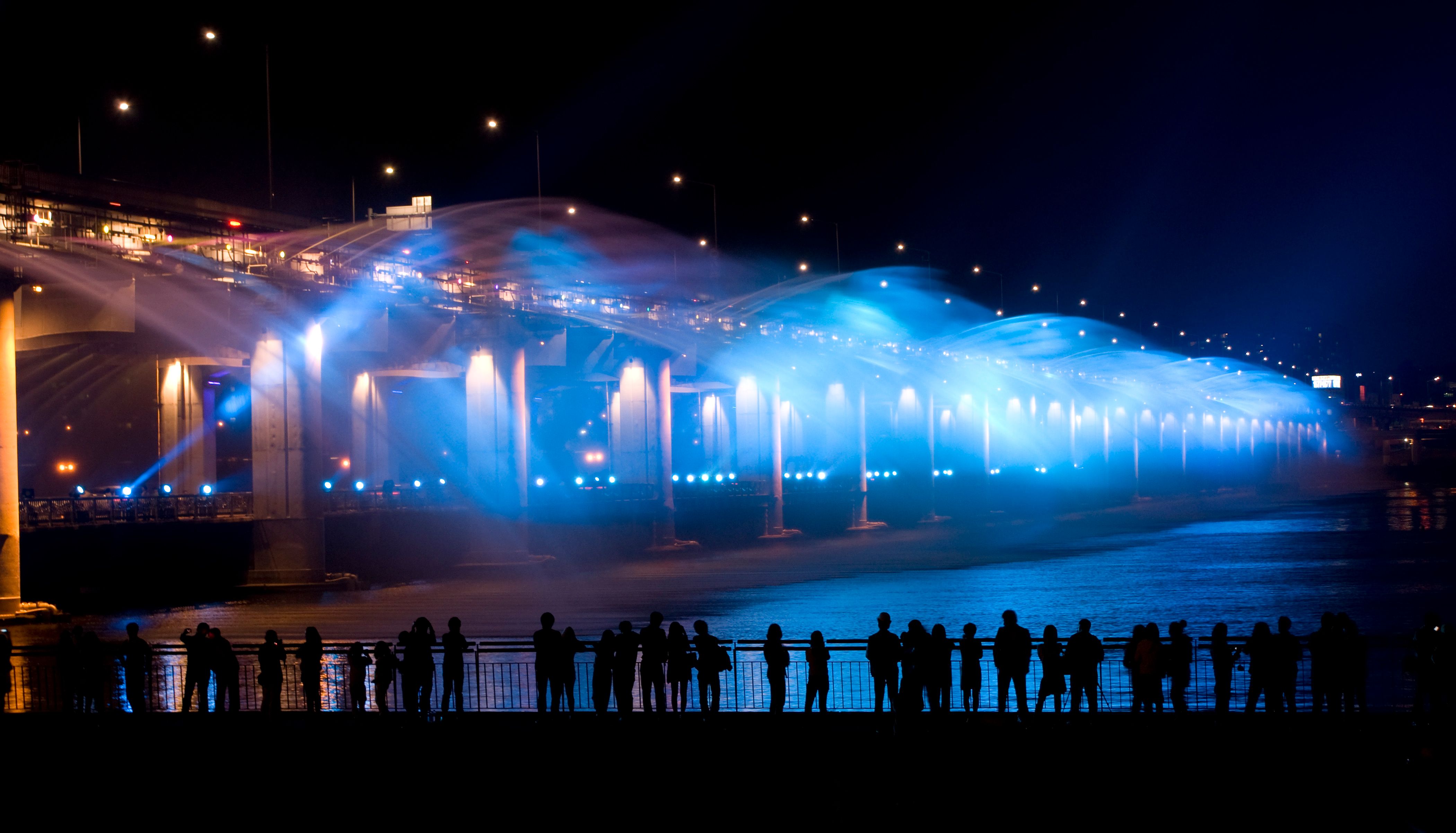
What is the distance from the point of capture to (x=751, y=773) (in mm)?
14266

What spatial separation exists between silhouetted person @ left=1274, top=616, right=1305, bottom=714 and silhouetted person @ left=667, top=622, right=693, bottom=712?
6.69 m

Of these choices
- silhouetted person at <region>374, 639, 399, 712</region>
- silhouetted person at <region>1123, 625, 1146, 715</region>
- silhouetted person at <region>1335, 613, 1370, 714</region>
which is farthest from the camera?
silhouetted person at <region>374, 639, 399, 712</region>

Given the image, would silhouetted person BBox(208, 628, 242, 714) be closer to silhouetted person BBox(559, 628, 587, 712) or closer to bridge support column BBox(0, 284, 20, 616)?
silhouetted person BBox(559, 628, 587, 712)

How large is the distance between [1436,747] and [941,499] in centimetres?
9123

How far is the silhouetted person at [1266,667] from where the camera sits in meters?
15.5

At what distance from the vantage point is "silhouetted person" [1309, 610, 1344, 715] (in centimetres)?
1534

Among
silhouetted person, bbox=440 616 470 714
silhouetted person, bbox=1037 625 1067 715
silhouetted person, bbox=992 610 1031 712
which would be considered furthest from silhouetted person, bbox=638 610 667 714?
silhouetted person, bbox=1037 625 1067 715

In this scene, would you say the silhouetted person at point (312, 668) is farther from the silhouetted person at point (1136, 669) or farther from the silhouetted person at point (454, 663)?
the silhouetted person at point (1136, 669)

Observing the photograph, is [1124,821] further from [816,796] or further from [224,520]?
[224,520]

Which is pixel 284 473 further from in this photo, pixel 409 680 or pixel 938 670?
pixel 938 670

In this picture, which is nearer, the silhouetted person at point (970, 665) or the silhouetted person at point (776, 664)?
the silhouetted person at point (970, 665)

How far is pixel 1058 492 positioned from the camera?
127188 mm

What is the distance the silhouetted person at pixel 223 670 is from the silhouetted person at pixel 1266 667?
12568 mm


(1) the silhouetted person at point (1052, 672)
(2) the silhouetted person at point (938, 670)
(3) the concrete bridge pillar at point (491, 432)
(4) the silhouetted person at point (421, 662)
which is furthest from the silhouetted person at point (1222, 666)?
(3) the concrete bridge pillar at point (491, 432)
